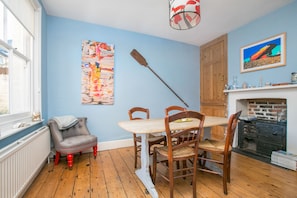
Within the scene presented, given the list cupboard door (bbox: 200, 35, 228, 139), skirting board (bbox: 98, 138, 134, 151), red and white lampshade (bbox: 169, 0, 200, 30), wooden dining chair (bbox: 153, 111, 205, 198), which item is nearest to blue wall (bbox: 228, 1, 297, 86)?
cupboard door (bbox: 200, 35, 228, 139)

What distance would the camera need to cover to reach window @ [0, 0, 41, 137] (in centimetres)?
163

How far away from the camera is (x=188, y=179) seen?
6.51ft

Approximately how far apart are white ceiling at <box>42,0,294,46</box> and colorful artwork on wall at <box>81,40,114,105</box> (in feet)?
1.71

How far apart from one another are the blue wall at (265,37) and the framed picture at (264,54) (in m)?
0.07

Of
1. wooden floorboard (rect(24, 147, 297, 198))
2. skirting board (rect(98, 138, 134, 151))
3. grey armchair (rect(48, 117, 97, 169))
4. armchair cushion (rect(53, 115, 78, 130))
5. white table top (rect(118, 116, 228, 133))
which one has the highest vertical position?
white table top (rect(118, 116, 228, 133))

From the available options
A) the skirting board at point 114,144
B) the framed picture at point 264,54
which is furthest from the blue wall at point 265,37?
the skirting board at point 114,144

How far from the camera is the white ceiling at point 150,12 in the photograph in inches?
96.4

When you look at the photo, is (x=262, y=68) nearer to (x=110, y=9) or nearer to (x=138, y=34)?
(x=138, y=34)

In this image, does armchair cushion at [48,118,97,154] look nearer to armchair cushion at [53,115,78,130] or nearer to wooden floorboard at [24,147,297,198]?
armchair cushion at [53,115,78,130]

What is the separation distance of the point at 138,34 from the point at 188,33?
1178mm

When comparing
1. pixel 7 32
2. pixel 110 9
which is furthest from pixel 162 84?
pixel 7 32

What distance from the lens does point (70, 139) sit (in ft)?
7.94

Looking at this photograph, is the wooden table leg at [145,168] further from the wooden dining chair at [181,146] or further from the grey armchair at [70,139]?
the grey armchair at [70,139]

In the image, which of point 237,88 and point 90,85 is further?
point 237,88
